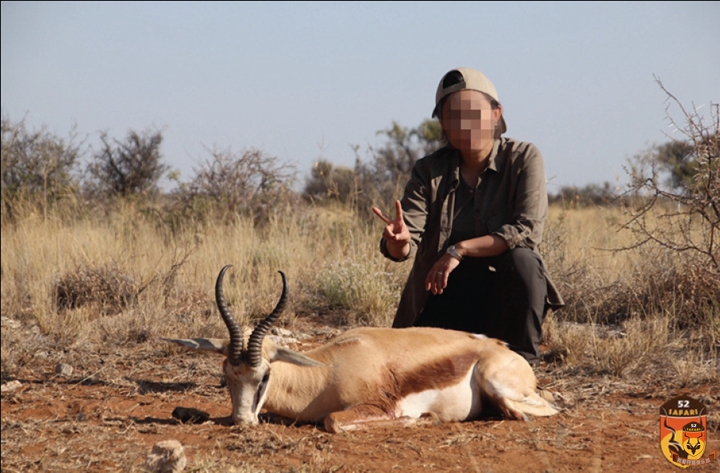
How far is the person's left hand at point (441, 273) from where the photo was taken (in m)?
5.11

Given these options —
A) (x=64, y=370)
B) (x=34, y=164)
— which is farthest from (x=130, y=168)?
(x=64, y=370)

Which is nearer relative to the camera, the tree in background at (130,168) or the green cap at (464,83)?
the green cap at (464,83)

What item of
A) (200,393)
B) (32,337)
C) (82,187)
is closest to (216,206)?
(82,187)

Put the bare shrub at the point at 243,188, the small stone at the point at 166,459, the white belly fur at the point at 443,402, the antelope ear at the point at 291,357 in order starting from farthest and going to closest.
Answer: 1. the bare shrub at the point at 243,188
2. the white belly fur at the point at 443,402
3. the antelope ear at the point at 291,357
4. the small stone at the point at 166,459

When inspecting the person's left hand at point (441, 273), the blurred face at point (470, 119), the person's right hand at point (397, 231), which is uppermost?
the blurred face at point (470, 119)

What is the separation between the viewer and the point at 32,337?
6980 mm

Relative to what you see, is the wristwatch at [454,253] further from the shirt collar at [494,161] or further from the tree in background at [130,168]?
the tree in background at [130,168]

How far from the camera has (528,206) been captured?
533 centimetres

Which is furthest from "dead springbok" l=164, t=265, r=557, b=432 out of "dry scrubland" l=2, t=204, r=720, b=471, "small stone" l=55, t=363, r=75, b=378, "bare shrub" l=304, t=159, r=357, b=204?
"bare shrub" l=304, t=159, r=357, b=204

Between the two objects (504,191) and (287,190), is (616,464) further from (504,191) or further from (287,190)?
(287,190)

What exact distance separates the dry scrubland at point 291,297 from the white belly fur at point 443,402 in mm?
922

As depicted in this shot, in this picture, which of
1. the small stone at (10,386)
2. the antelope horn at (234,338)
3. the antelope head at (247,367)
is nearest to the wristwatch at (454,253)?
the antelope head at (247,367)

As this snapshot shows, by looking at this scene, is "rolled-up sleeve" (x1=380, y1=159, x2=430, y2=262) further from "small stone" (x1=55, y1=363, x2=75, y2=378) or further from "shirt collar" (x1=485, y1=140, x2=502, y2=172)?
"small stone" (x1=55, y1=363, x2=75, y2=378)

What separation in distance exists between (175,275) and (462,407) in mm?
4312
